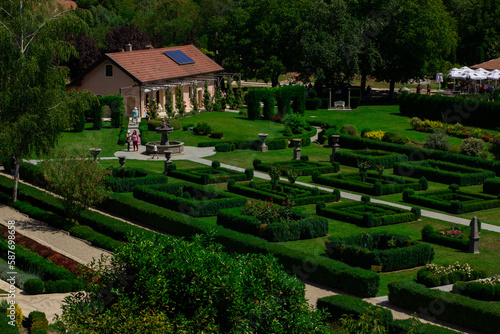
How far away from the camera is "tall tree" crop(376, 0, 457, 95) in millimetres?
64188

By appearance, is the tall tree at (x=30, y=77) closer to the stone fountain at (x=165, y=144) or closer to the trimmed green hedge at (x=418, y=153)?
the stone fountain at (x=165, y=144)

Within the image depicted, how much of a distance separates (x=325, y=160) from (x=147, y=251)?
90.1ft

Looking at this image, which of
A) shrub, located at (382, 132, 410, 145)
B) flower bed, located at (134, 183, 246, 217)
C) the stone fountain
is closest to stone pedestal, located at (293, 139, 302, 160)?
the stone fountain

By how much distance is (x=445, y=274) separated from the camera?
918 inches

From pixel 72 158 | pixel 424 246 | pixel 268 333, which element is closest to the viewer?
pixel 268 333

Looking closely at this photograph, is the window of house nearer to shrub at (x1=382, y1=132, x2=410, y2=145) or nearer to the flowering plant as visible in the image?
shrub at (x1=382, y1=132, x2=410, y2=145)

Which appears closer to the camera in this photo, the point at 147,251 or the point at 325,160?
the point at 147,251

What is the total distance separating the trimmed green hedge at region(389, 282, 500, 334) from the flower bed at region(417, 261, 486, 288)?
165cm

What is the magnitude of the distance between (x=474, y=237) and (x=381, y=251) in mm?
4099

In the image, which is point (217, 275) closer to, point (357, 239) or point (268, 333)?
point (268, 333)

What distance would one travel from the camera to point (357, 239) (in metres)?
26.3

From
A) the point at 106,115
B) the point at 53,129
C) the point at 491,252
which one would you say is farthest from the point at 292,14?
the point at 491,252

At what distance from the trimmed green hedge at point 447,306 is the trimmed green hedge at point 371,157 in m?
20.1

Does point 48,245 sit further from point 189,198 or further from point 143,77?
point 143,77
